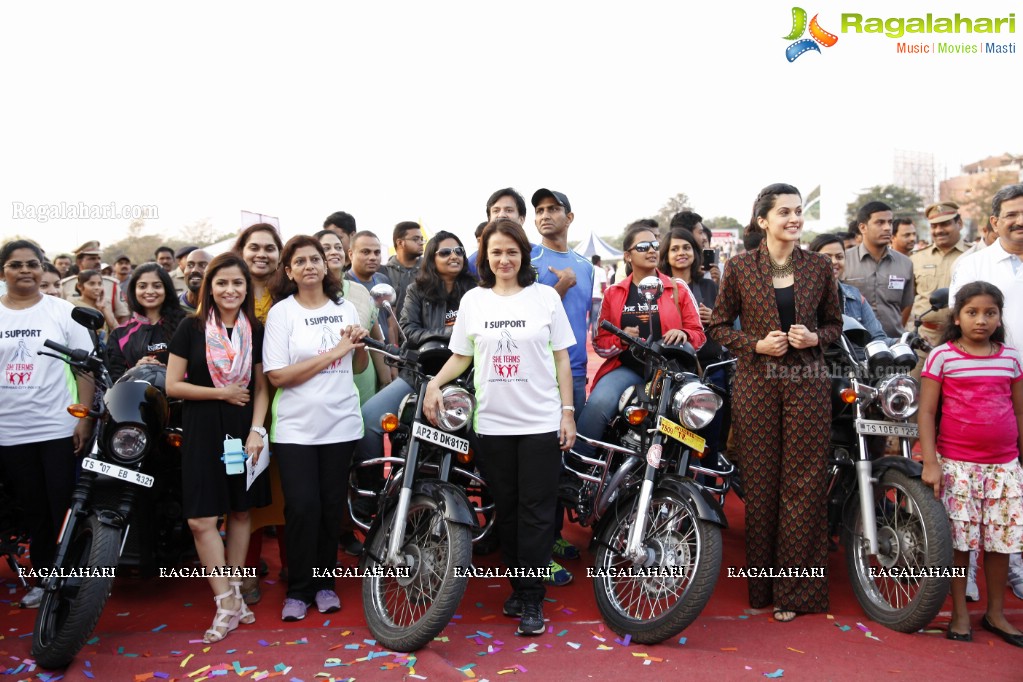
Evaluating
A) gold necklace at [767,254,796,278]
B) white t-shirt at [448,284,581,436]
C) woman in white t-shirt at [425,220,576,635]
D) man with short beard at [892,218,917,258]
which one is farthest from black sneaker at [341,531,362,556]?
man with short beard at [892,218,917,258]

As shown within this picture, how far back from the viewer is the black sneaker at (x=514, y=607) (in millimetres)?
3977

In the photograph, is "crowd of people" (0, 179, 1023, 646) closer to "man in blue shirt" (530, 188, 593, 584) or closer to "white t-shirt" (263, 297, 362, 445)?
"white t-shirt" (263, 297, 362, 445)

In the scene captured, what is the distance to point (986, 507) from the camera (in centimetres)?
385

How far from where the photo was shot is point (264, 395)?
4121 mm

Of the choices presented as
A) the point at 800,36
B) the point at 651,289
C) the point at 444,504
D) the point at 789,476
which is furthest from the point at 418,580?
the point at 800,36

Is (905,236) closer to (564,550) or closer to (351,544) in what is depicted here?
(564,550)

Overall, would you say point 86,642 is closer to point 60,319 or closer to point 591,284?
point 60,319

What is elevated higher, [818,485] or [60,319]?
[60,319]

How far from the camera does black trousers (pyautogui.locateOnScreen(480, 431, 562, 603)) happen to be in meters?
3.84

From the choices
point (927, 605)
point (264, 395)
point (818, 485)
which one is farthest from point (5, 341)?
point (927, 605)

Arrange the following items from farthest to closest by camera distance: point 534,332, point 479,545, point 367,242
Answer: point 367,242
point 479,545
point 534,332

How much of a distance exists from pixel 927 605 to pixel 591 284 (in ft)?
8.48

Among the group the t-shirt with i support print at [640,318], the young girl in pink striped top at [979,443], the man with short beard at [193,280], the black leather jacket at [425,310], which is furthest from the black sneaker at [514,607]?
the man with short beard at [193,280]

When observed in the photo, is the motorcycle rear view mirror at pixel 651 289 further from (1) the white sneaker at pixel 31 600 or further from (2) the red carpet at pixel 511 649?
(1) the white sneaker at pixel 31 600
